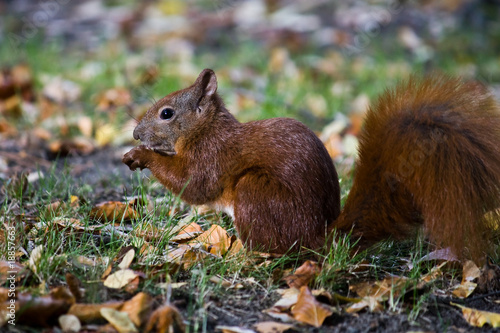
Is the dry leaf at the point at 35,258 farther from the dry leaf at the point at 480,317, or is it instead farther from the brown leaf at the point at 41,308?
the dry leaf at the point at 480,317

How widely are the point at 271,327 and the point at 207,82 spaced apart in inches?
42.8

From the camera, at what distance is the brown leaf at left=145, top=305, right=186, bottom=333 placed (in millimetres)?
1629

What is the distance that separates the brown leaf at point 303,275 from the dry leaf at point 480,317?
1.54 ft

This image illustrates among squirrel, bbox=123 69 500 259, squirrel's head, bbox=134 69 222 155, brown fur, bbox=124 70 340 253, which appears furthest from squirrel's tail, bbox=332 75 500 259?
squirrel's head, bbox=134 69 222 155

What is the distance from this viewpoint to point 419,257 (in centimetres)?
221

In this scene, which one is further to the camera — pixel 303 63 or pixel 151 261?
pixel 303 63

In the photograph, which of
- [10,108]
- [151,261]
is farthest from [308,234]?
[10,108]

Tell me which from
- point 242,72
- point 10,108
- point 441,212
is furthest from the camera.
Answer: point 242,72

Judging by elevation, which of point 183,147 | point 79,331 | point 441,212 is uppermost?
point 183,147

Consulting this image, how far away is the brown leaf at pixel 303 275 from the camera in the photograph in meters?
1.95

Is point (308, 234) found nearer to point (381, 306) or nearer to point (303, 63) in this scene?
point (381, 306)

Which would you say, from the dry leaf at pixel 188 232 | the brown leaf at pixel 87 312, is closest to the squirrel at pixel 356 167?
the dry leaf at pixel 188 232

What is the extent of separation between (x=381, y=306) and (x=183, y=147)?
3.15 feet

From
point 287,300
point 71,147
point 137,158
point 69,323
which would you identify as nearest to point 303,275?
point 287,300
